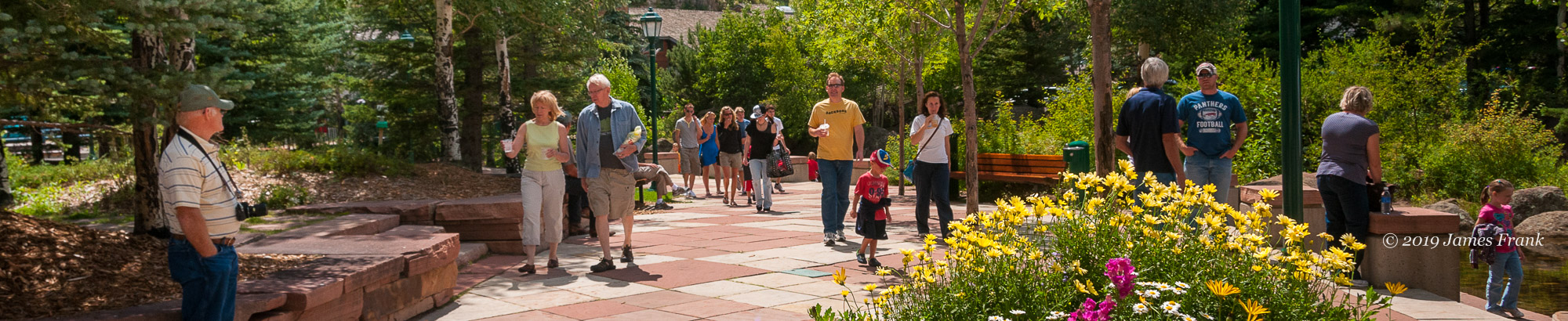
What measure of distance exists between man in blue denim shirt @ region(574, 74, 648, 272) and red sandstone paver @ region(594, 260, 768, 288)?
0.74 ft

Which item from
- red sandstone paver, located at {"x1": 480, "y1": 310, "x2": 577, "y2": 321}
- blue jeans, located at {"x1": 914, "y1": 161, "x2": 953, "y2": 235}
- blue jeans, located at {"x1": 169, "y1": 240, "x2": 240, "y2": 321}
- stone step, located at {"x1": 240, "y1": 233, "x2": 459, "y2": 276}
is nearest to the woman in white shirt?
blue jeans, located at {"x1": 914, "y1": 161, "x2": 953, "y2": 235}

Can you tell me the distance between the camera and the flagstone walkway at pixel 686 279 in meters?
5.55

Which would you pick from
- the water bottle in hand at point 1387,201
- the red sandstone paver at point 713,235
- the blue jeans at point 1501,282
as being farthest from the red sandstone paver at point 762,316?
the blue jeans at point 1501,282

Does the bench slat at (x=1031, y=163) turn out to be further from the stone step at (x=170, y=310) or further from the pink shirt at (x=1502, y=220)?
the stone step at (x=170, y=310)

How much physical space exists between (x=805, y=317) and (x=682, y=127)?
1035cm

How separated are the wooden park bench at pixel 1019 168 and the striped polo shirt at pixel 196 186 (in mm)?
10528

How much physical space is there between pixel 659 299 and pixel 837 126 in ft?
9.46

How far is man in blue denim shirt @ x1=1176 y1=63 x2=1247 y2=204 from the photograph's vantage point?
21.9 feet

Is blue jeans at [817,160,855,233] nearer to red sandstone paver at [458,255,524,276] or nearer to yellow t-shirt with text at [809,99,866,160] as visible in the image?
yellow t-shirt with text at [809,99,866,160]

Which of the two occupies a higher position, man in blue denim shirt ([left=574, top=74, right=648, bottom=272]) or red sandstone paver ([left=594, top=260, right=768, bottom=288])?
man in blue denim shirt ([left=574, top=74, right=648, bottom=272])

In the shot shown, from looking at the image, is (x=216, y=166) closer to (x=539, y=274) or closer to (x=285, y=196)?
(x=539, y=274)

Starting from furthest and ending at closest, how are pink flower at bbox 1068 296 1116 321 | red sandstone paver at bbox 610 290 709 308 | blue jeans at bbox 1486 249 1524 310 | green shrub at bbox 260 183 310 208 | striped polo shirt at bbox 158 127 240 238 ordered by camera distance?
green shrub at bbox 260 183 310 208, blue jeans at bbox 1486 249 1524 310, red sandstone paver at bbox 610 290 709 308, striped polo shirt at bbox 158 127 240 238, pink flower at bbox 1068 296 1116 321

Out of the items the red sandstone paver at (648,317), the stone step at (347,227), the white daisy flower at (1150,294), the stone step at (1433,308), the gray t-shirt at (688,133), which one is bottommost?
the stone step at (1433,308)

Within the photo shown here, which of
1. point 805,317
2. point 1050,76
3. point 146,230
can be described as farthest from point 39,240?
point 1050,76
